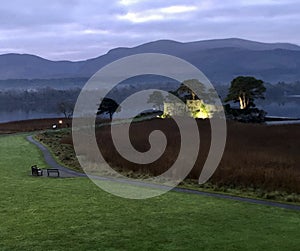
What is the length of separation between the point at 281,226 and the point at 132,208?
4.93 m

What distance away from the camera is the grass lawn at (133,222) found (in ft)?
35.1

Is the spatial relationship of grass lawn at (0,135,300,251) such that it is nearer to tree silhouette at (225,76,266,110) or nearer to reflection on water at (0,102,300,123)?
tree silhouette at (225,76,266,110)

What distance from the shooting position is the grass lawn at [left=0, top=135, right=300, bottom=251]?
10711 mm

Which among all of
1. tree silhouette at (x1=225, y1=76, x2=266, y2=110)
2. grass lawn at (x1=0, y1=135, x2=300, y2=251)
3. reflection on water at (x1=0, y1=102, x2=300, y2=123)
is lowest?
grass lawn at (x1=0, y1=135, x2=300, y2=251)

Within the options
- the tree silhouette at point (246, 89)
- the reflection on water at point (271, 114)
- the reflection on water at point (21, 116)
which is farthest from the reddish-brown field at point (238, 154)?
the reflection on water at point (21, 116)

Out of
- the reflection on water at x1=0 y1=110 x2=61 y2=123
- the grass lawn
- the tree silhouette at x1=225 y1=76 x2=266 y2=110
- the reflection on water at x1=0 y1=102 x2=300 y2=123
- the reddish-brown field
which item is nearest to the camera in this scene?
the grass lawn

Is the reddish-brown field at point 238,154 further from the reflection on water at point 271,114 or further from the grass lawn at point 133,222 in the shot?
the reflection on water at point 271,114

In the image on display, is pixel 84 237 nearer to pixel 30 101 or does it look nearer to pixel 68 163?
pixel 68 163

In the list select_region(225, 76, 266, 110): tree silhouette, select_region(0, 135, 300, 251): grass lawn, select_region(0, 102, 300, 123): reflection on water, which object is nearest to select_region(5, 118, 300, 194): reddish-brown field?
select_region(0, 135, 300, 251): grass lawn

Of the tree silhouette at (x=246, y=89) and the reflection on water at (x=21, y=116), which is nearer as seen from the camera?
the tree silhouette at (x=246, y=89)

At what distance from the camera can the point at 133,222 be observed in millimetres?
12766

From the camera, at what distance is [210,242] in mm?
10711

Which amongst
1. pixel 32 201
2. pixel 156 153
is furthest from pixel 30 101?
pixel 32 201

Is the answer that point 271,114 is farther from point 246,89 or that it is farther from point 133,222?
point 133,222
